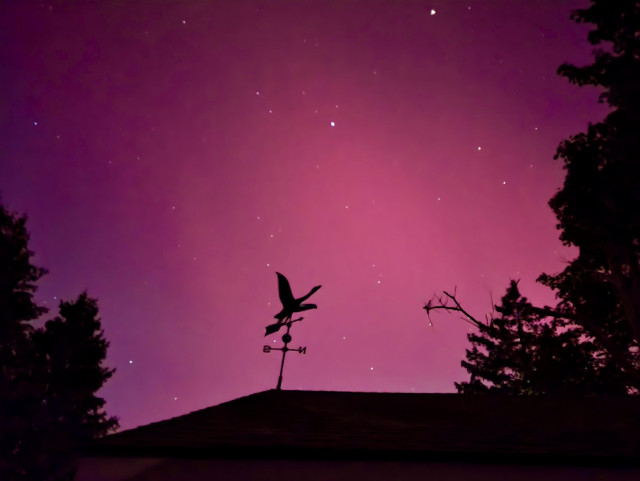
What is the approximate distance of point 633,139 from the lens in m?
Result: 10.1

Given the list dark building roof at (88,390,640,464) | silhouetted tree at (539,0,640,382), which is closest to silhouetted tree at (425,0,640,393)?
silhouetted tree at (539,0,640,382)

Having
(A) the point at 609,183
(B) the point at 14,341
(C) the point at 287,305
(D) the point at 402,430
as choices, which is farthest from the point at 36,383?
(A) the point at 609,183

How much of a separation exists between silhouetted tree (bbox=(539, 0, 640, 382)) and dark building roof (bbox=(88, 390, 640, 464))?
3.02 meters

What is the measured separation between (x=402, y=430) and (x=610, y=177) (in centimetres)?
799

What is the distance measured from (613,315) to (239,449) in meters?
15.3

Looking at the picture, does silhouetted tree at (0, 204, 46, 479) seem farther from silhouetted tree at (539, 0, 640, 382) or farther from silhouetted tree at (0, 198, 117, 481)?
silhouetted tree at (539, 0, 640, 382)

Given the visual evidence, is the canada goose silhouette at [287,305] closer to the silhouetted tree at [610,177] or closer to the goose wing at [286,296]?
the goose wing at [286,296]

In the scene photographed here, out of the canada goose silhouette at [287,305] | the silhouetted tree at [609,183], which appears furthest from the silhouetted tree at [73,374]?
the silhouetted tree at [609,183]

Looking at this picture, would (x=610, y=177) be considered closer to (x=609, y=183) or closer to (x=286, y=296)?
(x=609, y=183)

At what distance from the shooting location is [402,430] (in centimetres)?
721

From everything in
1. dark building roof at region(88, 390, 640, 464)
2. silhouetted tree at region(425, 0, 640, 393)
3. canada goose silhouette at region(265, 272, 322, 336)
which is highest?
silhouetted tree at region(425, 0, 640, 393)

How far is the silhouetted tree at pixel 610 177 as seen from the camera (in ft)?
33.2

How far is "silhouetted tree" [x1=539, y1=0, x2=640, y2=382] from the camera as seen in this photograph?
10.1 metres

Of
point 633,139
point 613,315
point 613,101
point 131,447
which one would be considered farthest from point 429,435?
point 613,315
